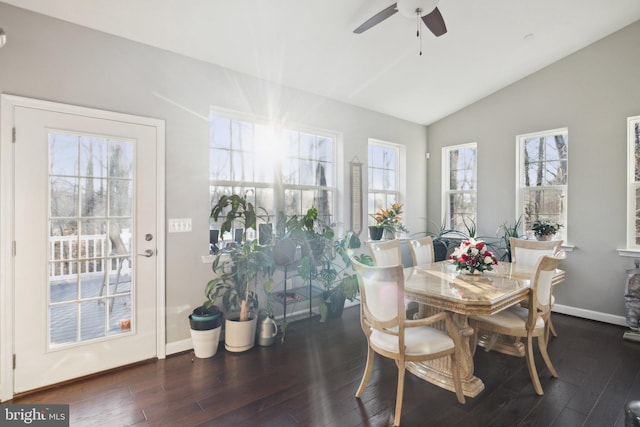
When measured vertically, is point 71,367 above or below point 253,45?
below

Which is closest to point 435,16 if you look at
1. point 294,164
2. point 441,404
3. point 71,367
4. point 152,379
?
point 294,164

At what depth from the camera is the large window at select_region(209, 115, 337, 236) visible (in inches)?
133

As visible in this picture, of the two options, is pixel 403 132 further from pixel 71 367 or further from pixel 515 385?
pixel 71 367

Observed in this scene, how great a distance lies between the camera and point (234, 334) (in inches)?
117

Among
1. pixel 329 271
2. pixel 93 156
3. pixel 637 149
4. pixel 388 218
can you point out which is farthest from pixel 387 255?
pixel 637 149

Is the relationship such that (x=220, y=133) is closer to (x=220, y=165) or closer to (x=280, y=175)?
(x=220, y=165)

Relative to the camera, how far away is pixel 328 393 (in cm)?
231

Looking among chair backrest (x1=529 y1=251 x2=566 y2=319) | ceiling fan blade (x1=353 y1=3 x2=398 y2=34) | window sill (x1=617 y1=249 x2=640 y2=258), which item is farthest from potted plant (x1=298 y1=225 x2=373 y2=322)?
window sill (x1=617 y1=249 x2=640 y2=258)

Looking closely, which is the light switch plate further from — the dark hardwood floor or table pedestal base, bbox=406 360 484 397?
table pedestal base, bbox=406 360 484 397

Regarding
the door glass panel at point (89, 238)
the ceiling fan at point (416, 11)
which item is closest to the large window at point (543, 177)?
the ceiling fan at point (416, 11)

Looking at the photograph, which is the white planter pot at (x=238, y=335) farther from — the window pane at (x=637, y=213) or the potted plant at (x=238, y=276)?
the window pane at (x=637, y=213)

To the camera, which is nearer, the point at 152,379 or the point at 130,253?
the point at 152,379

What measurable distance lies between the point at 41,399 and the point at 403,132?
202 inches

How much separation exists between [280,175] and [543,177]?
354 cm
